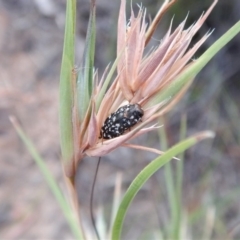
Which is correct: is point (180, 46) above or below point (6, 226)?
below

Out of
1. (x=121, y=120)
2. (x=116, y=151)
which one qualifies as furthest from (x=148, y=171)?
(x=116, y=151)

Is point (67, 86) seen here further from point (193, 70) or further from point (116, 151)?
point (116, 151)

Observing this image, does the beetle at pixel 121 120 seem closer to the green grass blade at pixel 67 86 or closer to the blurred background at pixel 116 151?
the green grass blade at pixel 67 86

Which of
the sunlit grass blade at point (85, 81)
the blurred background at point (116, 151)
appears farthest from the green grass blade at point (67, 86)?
the blurred background at point (116, 151)

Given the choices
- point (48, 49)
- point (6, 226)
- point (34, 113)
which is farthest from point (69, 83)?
point (48, 49)

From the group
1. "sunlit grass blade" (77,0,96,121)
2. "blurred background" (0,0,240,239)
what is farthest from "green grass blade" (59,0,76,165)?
"blurred background" (0,0,240,239)

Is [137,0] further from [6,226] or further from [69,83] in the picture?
[69,83]
